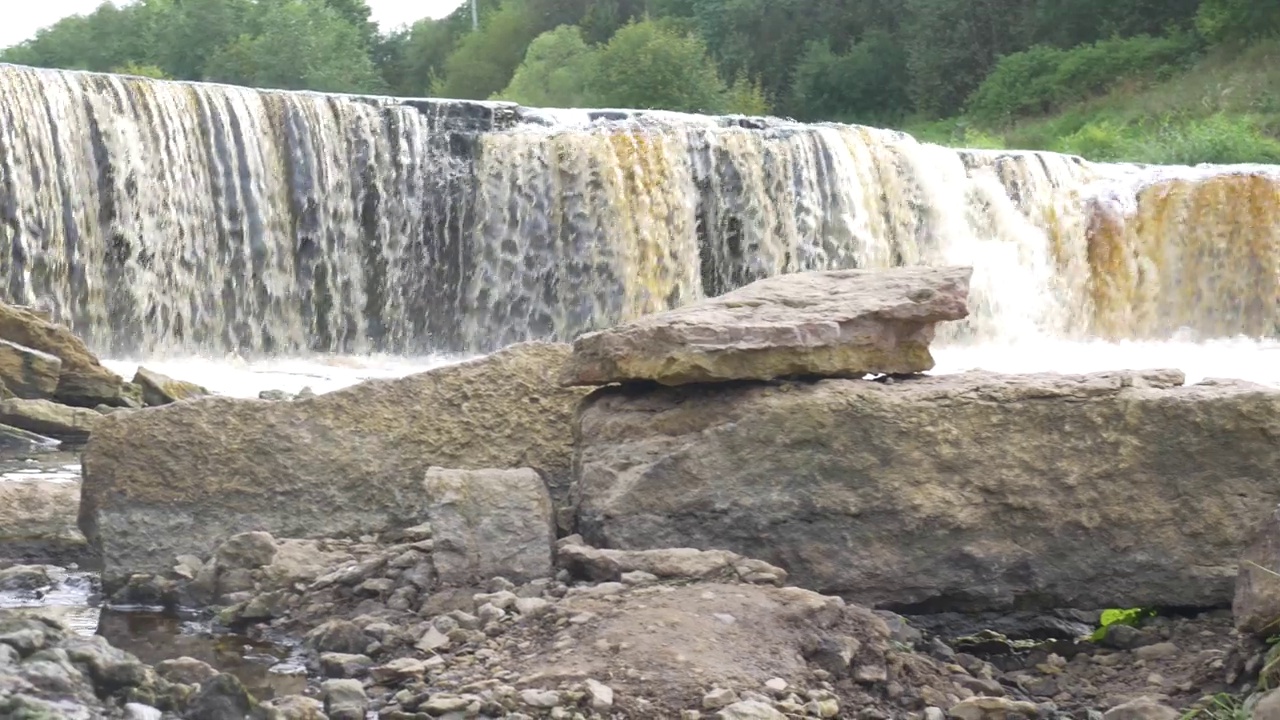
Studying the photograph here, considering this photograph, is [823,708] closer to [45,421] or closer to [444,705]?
[444,705]

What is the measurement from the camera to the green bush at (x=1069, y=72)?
1700 inches

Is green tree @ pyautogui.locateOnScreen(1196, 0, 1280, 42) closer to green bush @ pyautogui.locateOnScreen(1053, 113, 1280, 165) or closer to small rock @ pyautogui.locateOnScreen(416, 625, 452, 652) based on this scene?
green bush @ pyautogui.locateOnScreen(1053, 113, 1280, 165)

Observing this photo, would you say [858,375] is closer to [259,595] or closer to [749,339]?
[749,339]

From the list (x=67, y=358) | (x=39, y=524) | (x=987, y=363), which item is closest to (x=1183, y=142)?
(x=987, y=363)

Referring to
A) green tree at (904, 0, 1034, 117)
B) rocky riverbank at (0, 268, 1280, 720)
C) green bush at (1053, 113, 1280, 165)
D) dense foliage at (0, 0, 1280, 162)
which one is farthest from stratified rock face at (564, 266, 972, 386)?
green tree at (904, 0, 1034, 117)

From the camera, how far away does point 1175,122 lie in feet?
121

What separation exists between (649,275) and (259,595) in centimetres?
1433

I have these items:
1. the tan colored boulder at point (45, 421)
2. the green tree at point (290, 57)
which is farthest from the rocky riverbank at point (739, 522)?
the green tree at point (290, 57)

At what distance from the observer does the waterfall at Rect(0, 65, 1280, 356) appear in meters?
18.0

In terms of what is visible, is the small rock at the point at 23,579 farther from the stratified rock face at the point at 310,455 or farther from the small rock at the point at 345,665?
the small rock at the point at 345,665

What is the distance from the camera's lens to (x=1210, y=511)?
653 centimetres

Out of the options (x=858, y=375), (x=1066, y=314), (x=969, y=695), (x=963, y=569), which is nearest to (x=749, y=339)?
(x=858, y=375)

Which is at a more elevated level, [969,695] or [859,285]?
[859,285]

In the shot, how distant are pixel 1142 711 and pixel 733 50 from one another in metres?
49.3
